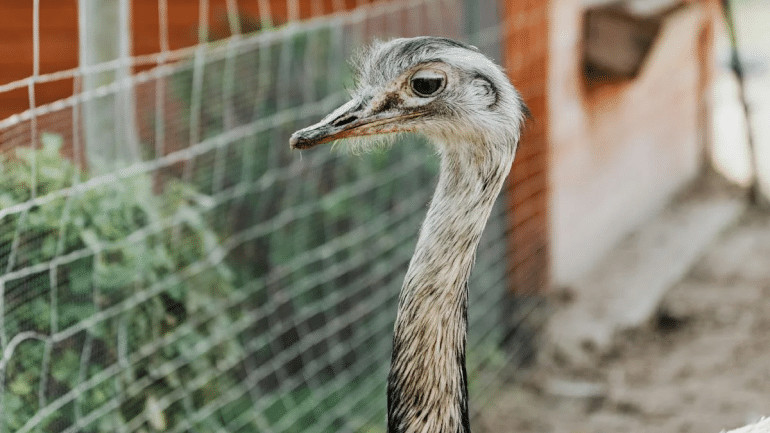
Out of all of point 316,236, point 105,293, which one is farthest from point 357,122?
point 316,236

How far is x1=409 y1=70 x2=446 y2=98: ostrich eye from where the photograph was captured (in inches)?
93.4

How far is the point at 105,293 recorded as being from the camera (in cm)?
276

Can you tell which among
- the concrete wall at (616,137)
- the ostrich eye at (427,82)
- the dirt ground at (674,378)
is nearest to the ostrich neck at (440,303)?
the ostrich eye at (427,82)

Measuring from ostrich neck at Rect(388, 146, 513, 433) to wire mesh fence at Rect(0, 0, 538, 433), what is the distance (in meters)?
0.80

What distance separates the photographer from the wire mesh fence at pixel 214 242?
8.46ft

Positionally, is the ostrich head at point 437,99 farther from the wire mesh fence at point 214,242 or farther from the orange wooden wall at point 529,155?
the orange wooden wall at point 529,155

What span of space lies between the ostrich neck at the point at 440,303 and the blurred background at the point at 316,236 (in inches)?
31.9

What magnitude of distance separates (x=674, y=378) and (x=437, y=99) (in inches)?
108

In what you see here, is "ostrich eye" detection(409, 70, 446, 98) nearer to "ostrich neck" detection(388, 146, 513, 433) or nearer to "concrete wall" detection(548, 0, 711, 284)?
"ostrich neck" detection(388, 146, 513, 433)

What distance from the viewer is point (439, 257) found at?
2279 mm

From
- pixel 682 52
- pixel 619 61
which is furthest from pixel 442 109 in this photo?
pixel 682 52

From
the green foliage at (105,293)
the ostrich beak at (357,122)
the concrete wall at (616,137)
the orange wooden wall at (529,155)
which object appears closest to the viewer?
the ostrich beak at (357,122)

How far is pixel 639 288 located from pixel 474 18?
5.33 feet

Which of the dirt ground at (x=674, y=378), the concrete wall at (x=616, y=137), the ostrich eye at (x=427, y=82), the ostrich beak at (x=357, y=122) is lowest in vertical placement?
the dirt ground at (x=674, y=378)
